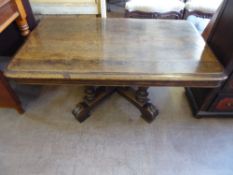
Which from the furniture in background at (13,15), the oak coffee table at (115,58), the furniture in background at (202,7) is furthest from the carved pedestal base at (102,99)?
the furniture in background at (202,7)

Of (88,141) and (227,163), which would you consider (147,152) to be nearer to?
(88,141)

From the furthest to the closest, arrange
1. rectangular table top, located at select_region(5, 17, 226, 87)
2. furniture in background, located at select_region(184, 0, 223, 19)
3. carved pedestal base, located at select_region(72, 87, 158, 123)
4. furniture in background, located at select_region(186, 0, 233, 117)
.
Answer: furniture in background, located at select_region(184, 0, 223, 19)
carved pedestal base, located at select_region(72, 87, 158, 123)
furniture in background, located at select_region(186, 0, 233, 117)
rectangular table top, located at select_region(5, 17, 226, 87)

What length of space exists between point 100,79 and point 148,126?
662 mm

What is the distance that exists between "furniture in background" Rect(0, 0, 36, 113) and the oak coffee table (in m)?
0.22

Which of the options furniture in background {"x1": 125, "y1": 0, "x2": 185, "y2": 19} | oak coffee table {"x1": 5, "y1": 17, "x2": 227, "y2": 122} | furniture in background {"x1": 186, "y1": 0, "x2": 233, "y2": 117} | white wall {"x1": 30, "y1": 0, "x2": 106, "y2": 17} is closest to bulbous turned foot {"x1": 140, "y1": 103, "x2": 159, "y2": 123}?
oak coffee table {"x1": 5, "y1": 17, "x2": 227, "y2": 122}

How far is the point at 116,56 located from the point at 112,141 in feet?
2.05

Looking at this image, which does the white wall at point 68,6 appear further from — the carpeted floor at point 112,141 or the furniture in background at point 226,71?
the furniture in background at point 226,71

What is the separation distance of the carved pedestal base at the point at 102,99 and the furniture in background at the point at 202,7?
4.00 ft

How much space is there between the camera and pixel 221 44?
105 centimetres

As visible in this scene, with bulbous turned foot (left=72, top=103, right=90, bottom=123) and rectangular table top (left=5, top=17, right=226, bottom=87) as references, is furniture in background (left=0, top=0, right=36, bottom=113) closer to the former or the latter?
rectangular table top (left=5, top=17, right=226, bottom=87)

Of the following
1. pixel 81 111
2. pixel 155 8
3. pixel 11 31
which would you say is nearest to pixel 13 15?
pixel 11 31

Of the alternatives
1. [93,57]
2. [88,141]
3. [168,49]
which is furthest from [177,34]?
[88,141]

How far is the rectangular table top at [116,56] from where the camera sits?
890 mm

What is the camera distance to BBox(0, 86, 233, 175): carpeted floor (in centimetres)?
113
